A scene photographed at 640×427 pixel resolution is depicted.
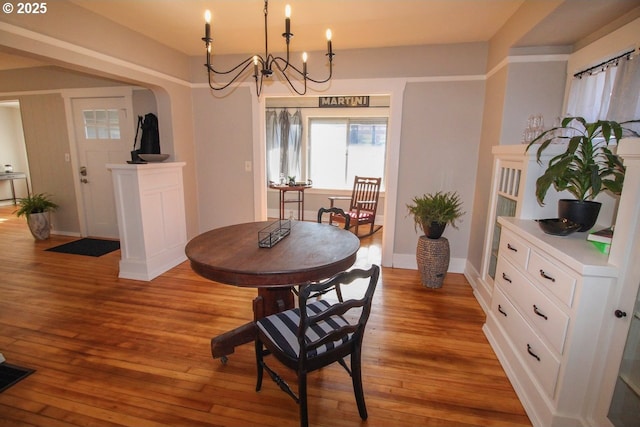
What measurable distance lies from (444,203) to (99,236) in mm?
4844

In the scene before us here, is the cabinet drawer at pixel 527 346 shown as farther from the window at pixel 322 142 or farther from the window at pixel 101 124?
the window at pixel 101 124

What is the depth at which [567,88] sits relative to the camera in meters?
2.45

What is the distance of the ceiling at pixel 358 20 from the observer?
2.08 m

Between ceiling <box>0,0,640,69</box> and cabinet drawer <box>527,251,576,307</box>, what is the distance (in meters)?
1.51

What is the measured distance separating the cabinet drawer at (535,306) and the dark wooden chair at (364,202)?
2.53 metres

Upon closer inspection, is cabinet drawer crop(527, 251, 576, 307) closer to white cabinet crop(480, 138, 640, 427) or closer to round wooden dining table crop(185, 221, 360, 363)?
white cabinet crop(480, 138, 640, 427)

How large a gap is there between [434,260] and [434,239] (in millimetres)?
211

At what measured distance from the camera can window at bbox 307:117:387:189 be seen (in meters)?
5.61

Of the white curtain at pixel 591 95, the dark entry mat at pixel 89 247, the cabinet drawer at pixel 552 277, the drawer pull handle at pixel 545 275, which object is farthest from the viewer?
the dark entry mat at pixel 89 247

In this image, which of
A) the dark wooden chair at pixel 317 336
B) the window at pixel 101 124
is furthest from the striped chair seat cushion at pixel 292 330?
the window at pixel 101 124

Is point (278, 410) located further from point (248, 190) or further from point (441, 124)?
point (441, 124)

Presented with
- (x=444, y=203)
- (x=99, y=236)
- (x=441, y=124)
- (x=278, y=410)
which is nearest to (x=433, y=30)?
(x=441, y=124)

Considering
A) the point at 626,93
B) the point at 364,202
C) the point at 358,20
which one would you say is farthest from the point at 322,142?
the point at 626,93

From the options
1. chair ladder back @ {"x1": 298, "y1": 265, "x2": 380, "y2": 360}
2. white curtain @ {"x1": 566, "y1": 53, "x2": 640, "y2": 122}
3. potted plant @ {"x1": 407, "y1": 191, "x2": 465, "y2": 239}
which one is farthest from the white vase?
white curtain @ {"x1": 566, "y1": 53, "x2": 640, "y2": 122}
